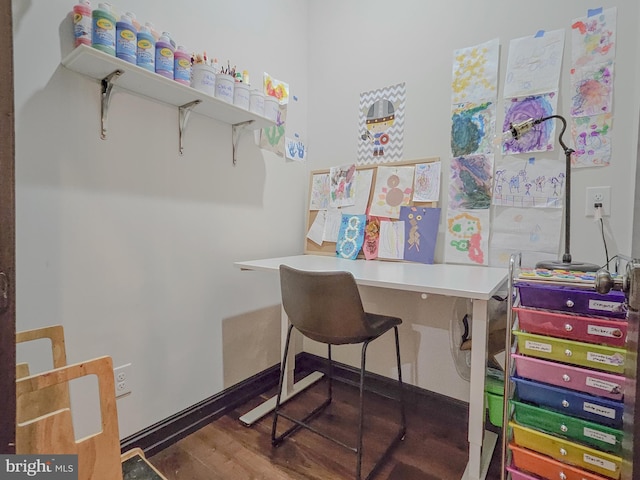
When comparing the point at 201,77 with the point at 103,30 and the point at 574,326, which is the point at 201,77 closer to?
the point at 103,30

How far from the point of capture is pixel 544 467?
3.23ft

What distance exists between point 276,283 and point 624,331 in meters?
1.63

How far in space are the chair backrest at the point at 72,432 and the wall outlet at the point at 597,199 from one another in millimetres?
1791

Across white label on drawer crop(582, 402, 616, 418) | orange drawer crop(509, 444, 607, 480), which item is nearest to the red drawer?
orange drawer crop(509, 444, 607, 480)

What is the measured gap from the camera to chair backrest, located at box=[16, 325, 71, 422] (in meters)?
0.90

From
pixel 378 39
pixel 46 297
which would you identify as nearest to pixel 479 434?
pixel 46 297

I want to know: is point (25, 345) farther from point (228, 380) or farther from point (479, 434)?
point (479, 434)

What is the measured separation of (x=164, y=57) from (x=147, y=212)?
24.7 inches

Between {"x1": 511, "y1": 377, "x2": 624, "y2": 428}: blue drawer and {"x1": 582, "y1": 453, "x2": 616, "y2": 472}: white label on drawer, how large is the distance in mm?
93

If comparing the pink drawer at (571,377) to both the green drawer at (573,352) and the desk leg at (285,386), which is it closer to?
the green drawer at (573,352)

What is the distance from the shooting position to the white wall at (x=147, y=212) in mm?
1125

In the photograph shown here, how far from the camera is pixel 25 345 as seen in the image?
1.12 m

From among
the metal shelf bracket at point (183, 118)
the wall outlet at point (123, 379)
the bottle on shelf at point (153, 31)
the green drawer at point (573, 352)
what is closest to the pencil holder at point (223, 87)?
the metal shelf bracket at point (183, 118)

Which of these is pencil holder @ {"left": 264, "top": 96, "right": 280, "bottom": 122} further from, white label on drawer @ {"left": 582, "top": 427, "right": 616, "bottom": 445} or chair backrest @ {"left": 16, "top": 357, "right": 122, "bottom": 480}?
white label on drawer @ {"left": 582, "top": 427, "right": 616, "bottom": 445}
